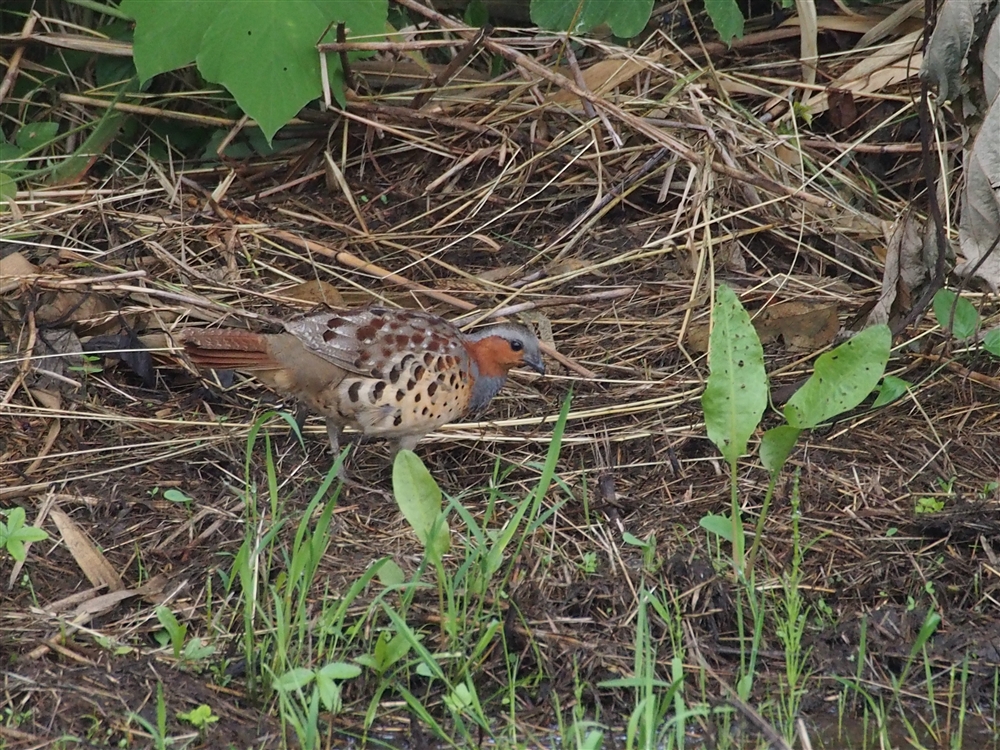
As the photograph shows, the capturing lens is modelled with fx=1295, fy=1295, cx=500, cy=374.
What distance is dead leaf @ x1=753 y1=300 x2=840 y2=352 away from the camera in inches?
214

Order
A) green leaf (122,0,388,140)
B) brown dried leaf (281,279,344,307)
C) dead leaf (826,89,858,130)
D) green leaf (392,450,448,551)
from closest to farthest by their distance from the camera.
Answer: green leaf (392,450,448,551)
green leaf (122,0,388,140)
brown dried leaf (281,279,344,307)
dead leaf (826,89,858,130)

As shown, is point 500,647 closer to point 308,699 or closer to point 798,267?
point 308,699

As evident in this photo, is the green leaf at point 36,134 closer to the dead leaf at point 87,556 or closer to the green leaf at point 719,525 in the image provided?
the dead leaf at point 87,556

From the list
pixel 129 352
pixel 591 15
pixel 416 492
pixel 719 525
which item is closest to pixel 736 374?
pixel 719 525

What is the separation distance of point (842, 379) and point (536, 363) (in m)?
1.44

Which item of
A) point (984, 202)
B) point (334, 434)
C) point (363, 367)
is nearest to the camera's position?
point (984, 202)

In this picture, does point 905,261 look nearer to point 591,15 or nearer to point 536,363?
point 536,363

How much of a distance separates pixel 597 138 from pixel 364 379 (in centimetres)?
206

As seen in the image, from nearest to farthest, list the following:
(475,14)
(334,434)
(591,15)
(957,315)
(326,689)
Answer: (326,689) < (957,315) < (334,434) < (591,15) < (475,14)

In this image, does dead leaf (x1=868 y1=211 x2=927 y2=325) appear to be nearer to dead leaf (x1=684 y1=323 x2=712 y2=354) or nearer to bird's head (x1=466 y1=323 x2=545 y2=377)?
dead leaf (x1=684 y1=323 x2=712 y2=354)

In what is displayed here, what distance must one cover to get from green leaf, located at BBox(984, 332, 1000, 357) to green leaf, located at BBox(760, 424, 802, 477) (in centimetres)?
130

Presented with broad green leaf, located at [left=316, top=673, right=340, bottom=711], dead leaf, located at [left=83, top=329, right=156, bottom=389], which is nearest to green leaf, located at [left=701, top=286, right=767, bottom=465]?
broad green leaf, located at [left=316, top=673, right=340, bottom=711]

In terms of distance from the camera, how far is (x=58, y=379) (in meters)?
5.05

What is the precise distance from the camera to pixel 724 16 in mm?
6211
